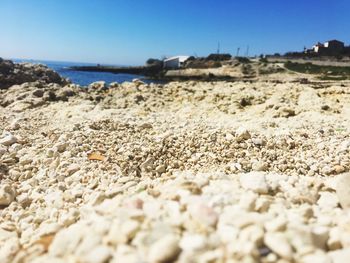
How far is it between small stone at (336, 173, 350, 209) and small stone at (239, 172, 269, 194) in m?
0.76

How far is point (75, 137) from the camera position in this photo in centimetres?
787

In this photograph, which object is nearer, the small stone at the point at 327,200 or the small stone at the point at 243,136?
the small stone at the point at 327,200

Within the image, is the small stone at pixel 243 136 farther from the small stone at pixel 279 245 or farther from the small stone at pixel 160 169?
the small stone at pixel 279 245

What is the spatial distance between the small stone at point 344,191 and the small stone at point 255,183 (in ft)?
2.48

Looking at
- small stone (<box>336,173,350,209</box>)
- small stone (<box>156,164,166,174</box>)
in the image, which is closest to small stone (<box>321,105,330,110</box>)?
small stone (<box>156,164,166,174</box>)

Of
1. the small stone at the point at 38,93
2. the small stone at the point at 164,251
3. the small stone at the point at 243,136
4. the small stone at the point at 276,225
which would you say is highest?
the small stone at the point at 38,93

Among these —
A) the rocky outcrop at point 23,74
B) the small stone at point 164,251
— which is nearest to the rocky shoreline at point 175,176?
the small stone at point 164,251

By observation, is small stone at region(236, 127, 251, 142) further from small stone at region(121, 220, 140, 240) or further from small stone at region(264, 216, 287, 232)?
small stone at region(121, 220, 140, 240)

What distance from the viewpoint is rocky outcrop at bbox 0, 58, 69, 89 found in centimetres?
1788

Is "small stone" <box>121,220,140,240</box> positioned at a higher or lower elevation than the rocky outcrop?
lower

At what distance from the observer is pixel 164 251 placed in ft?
8.43

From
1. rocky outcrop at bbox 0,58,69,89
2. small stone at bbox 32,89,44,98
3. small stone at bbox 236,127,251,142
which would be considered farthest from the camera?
rocky outcrop at bbox 0,58,69,89

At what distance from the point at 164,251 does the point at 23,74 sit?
1843 cm

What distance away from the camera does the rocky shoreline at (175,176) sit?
276 cm
